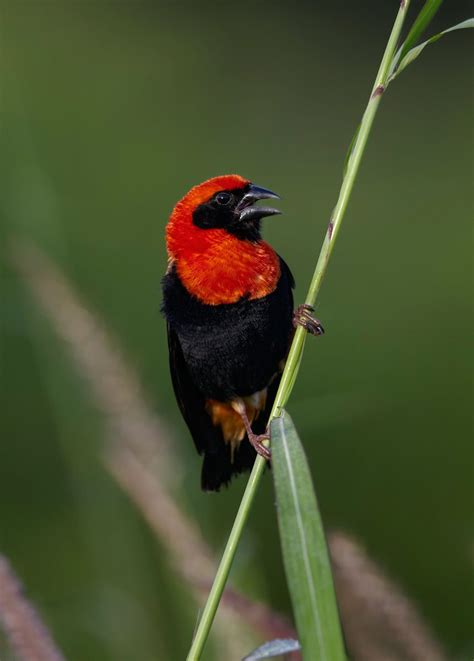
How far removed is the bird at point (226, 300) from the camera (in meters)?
1.52

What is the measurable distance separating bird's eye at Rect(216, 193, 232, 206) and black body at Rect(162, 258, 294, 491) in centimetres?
14

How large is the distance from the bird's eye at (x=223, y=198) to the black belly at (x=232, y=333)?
0.15 metres

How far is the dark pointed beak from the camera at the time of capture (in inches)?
60.1

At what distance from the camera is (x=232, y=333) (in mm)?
1558

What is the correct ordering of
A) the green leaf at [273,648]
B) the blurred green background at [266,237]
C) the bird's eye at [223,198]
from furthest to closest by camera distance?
the bird's eye at [223,198]
the blurred green background at [266,237]
the green leaf at [273,648]

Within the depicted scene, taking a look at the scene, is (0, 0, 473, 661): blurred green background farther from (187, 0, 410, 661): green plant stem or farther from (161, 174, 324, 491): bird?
(187, 0, 410, 661): green plant stem

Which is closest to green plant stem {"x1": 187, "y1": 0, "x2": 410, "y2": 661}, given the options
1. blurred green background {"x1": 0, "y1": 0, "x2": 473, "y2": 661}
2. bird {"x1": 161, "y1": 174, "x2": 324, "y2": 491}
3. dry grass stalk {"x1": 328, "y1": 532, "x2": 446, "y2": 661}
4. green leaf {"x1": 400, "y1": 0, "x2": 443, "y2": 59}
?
green leaf {"x1": 400, "y1": 0, "x2": 443, "y2": 59}

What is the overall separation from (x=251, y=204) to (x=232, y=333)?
0.23 meters

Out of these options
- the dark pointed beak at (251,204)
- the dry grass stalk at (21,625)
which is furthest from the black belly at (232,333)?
the dry grass stalk at (21,625)

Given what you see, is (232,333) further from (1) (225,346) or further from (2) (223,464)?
(2) (223,464)

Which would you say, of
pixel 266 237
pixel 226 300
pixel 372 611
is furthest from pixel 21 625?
pixel 266 237

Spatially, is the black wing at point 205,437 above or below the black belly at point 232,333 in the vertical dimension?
below

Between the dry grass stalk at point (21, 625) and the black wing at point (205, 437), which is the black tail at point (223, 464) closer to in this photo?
the black wing at point (205, 437)

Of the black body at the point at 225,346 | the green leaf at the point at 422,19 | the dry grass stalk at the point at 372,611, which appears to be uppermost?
the green leaf at the point at 422,19
